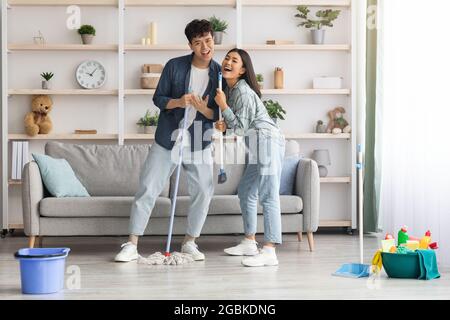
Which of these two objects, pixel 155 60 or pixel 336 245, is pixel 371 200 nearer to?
pixel 336 245

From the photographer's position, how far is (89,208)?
16.8ft

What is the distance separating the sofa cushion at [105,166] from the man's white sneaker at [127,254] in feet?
3.40

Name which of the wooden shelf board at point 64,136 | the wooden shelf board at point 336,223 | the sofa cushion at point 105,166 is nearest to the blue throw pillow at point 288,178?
the sofa cushion at point 105,166

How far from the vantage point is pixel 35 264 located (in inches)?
139

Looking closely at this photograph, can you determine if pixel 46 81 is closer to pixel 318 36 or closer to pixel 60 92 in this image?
pixel 60 92

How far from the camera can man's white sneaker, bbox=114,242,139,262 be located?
15.3 feet

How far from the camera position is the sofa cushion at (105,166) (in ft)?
18.8

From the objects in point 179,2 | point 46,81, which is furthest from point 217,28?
point 46,81

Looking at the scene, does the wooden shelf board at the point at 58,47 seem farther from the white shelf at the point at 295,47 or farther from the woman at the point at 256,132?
the woman at the point at 256,132

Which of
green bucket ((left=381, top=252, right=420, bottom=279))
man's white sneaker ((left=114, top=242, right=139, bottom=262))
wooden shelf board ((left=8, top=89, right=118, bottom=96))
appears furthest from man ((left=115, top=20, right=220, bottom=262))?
wooden shelf board ((left=8, top=89, right=118, bottom=96))

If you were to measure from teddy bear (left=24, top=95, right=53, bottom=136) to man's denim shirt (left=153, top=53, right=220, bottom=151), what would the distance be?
2.10 meters

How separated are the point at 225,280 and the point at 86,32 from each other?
3.25 meters

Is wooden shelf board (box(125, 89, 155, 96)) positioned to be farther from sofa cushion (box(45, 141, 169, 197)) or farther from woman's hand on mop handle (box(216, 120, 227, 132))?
woman's hand on mop handle (box(216, 120, 227, 132))

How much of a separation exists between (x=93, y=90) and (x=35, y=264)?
314 centimetres
